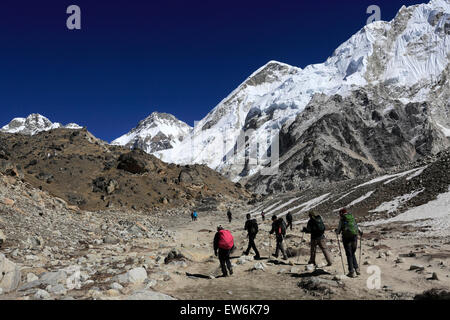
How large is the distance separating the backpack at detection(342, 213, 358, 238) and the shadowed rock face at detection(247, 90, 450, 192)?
101904 mm

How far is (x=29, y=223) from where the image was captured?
1516 centimetres

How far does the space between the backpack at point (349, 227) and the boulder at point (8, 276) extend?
30.9 ft

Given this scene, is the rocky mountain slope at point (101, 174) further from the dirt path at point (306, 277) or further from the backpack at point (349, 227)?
the backpack at point (349, 227)

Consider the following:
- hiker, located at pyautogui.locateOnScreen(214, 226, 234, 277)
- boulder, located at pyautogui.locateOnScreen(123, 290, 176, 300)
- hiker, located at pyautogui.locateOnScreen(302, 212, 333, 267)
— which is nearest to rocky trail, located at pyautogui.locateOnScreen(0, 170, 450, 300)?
boulder, located at pyautogui.locateOnScreen(123, 290, 176, 300)

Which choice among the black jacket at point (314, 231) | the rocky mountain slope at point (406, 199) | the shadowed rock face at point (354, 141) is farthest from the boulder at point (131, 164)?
the shadowed rock face at point (354, 141)

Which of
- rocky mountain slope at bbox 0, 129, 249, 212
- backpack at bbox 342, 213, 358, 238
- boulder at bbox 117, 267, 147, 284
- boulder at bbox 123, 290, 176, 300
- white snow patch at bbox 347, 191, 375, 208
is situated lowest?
boulder at bbox 123, 290, 176, 300

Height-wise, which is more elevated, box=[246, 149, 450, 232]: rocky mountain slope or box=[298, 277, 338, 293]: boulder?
box=[246, 149, 450, 232]: rocky mountain slope

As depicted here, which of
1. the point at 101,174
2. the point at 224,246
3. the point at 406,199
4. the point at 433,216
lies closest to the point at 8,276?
the point at 224,246

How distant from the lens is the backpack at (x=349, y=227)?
935cm

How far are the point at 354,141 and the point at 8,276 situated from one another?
446 ft

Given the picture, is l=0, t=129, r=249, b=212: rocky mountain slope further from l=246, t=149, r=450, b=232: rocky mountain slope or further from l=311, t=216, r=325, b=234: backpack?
l=311, t=216, r=325, b=234: backpack

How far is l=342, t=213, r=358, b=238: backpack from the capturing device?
935 cm

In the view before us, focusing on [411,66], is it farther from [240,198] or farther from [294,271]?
[294,271]
